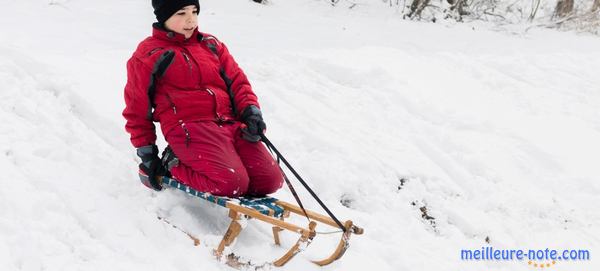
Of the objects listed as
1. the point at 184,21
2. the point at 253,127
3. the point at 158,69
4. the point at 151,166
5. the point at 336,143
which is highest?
the point at 184,21

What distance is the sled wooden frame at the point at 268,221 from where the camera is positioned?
313 cm

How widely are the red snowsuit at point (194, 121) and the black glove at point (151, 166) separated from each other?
5 cm

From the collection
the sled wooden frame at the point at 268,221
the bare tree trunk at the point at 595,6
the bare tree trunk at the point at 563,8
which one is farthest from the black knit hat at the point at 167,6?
the bare tree trunk at the point at 563,8

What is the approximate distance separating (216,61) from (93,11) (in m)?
4.33

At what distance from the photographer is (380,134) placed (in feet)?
17.5

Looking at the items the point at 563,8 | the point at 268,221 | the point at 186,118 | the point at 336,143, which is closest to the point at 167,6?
the point at 186,118

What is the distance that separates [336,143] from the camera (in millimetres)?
4930

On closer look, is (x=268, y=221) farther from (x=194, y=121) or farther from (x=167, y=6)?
(x=167, y=6)

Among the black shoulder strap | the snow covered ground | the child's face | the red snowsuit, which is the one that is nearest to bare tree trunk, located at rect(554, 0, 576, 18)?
the snow covered ground

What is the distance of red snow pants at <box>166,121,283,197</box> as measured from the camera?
329 centimetres

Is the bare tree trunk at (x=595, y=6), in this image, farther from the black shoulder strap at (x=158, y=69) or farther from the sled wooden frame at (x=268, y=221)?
the black shoulder strap at (x=158, y=69)

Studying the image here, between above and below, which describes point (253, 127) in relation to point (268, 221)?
above

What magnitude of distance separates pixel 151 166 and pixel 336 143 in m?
1.97

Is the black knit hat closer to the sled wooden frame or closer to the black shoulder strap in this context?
the black shoulder strap
